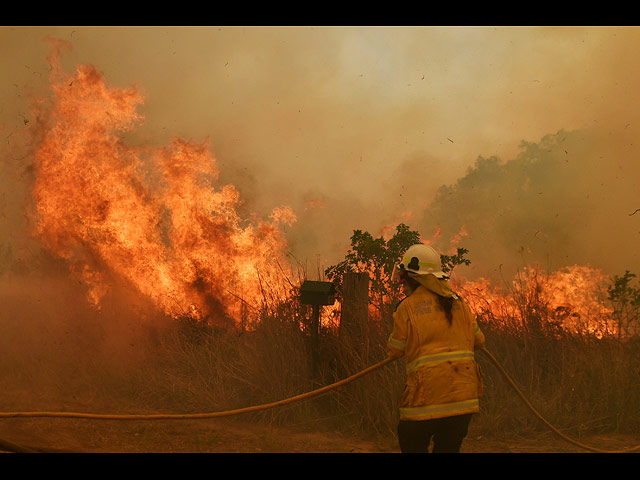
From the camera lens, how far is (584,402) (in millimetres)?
7434

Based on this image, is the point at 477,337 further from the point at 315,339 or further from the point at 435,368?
the point at 315,339

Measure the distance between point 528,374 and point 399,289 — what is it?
225 cm

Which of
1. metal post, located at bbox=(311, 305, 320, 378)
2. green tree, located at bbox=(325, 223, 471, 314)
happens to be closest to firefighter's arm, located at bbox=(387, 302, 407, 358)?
metal post, located at bbox=(311, 305, 320, 378)

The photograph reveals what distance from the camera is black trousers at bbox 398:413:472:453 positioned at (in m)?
3.89

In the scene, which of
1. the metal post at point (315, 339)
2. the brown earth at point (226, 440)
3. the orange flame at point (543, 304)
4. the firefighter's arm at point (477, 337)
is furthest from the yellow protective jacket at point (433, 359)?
the orange flame at point (543, 304)

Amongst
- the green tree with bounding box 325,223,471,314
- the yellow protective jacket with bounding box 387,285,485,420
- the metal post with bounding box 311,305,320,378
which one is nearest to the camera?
the yellow protective jacket with bounding box 387,285,485,420

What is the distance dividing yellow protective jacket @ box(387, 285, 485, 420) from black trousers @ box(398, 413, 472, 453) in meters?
0.08

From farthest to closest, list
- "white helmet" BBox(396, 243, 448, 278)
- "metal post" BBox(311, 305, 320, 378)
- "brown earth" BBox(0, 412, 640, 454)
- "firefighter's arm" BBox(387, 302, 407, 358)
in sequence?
"metal post" BBox(311, 305, 320, 378) < "brown earth" BBox(0, 412, 640, 454) < "white helmet" BBox(396, 243, 448, 278) < "firefighter's arm" BBox(387, 302, 407, 358)

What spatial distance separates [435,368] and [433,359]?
0.06 m

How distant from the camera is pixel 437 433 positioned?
397 cm

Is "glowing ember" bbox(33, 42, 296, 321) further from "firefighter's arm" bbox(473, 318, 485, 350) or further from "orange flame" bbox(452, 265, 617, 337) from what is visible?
"firefighter's arm" bbox(473, 318, 485, 350)

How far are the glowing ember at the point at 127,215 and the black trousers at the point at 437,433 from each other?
840 centimetres

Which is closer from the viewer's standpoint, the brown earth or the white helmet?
the white helmet

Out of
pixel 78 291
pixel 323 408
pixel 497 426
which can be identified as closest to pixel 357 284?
pixel 323 408
